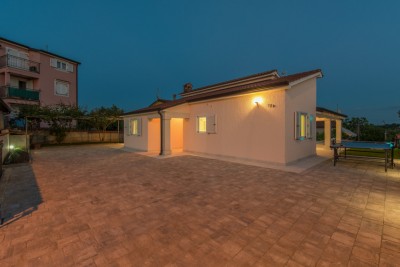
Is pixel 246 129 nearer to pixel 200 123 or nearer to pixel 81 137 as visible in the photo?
pixel 200 123

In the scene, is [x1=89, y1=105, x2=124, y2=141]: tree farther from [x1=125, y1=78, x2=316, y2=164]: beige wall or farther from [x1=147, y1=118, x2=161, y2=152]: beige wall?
[x1=125, y1=78, x2=316, y2=164]: beige wall

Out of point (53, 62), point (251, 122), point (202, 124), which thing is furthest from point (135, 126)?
point (53, 62)

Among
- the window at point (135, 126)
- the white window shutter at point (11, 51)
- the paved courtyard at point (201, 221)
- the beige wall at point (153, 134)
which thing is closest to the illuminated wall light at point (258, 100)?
the paved courtyard at point (201, 221)

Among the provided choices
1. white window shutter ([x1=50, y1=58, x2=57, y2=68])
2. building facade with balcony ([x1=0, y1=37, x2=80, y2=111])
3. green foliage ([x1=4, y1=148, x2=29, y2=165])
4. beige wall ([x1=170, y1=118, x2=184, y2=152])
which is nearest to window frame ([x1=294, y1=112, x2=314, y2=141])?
beige wall ([x1=170, y1=118, x2=184, y2=152])

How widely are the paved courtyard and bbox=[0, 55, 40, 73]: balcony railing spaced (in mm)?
18042

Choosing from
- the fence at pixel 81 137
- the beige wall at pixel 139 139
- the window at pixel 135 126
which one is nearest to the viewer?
the beige wall at pixel 139 139

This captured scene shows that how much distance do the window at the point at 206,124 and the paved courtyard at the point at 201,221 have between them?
4.47 meters

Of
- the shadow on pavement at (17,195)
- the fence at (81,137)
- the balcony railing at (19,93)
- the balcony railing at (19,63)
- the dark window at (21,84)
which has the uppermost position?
the balcony railing at (19,63)

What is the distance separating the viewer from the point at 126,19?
243 ft

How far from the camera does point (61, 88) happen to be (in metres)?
19.9

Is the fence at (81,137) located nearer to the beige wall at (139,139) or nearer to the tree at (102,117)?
the tree at (102,117)

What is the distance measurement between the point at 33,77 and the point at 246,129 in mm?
21969

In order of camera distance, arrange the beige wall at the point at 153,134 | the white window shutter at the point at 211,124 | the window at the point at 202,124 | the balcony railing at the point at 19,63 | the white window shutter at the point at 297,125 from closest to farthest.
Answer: the white window shutter at the point at 297,125, the white window shutter at the point at 211,124, the window at the point at 202,124, the beige wall at the point at 153,134, the balcony railing at the point at 19,63

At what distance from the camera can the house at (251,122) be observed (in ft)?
22.9
